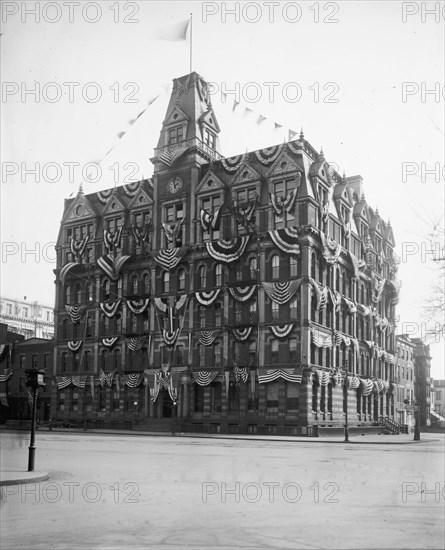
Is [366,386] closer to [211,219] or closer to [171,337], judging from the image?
[171,337]

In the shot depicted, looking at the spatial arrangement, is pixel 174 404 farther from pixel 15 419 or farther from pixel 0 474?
pixel 0 474

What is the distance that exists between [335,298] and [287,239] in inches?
325

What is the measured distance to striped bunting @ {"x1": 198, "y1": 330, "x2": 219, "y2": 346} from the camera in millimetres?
59312

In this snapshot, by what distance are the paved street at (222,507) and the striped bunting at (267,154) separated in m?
40.4

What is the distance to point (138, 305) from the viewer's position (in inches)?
2532

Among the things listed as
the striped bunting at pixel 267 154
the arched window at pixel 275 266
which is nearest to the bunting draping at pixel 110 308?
the arched window at pixel 275 266

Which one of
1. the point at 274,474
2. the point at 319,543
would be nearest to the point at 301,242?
the point at 274,474

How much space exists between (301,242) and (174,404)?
1841 cm

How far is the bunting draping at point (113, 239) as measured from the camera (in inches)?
2605

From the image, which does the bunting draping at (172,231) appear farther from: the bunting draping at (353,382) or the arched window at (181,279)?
the bunting draping at (353,382)

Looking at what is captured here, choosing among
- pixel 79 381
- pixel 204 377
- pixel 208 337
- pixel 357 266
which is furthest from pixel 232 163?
pixel 79 381

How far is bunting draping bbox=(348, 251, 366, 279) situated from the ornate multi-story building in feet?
0.66

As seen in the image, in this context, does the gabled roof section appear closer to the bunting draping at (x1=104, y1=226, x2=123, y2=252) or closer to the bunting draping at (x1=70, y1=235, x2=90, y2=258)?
the bunting draping at (x1=104, y1=226, x2=123, y2=252)

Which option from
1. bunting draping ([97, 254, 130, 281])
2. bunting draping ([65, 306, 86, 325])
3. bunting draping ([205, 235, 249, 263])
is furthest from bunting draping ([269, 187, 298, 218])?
bunting draping ([65, 306, 86, 325])
